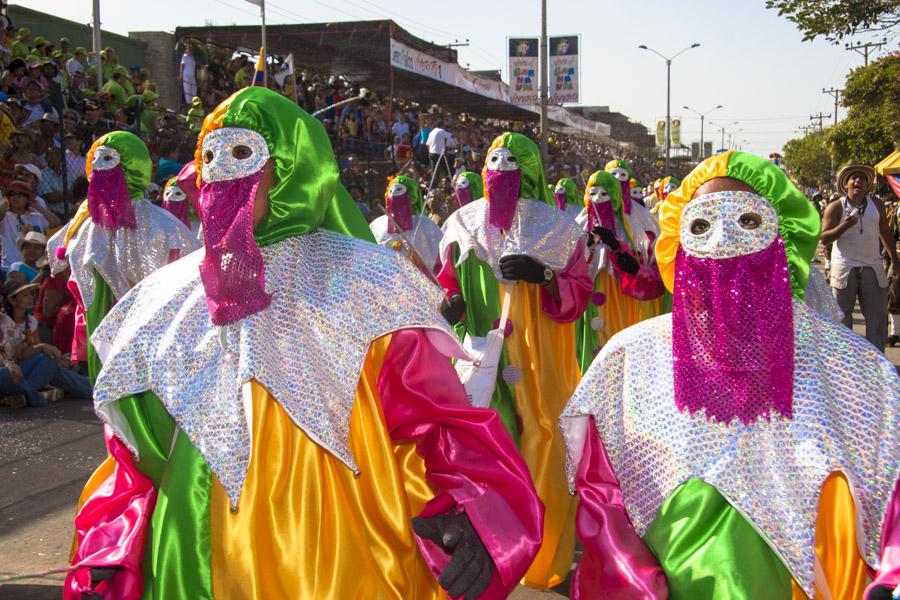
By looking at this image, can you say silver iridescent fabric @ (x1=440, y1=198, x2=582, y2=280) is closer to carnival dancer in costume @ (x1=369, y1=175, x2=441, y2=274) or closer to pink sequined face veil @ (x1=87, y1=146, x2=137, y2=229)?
pink sequined face veil @ (x1=87, y1=146, x2=137, y2=229)

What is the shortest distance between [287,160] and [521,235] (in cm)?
316

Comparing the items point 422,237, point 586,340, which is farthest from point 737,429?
point 422,237

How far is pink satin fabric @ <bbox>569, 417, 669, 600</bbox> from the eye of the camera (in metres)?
2.32

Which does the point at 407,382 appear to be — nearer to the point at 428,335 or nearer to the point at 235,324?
the point at 428,335

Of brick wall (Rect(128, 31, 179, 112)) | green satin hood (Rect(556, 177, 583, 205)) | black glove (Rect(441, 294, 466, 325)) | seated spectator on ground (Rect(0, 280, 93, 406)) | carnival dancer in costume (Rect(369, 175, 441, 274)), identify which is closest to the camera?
black glove (Rect(441, 294, 466, 325))

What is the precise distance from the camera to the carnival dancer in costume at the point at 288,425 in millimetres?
2223

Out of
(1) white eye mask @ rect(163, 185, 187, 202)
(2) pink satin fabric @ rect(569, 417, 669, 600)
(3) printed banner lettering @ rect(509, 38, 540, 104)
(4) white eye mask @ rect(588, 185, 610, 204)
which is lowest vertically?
(2) pink satin fabric @ rect(569, 417, 669, 600)

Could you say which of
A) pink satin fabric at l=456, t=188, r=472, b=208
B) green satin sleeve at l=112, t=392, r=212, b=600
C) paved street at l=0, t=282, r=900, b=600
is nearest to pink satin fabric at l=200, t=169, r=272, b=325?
green satin sleeve at l=112, t=392, r=212, b=600

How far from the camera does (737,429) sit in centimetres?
241

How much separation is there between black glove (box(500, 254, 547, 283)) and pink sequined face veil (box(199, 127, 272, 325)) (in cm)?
281

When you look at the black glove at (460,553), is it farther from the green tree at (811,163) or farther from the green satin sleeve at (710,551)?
the green tree at (811,163)

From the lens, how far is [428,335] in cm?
244

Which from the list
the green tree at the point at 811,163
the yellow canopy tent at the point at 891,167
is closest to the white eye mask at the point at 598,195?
the yellow canopy tent at the point at 891,167

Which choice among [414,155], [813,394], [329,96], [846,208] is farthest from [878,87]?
[813,394]
